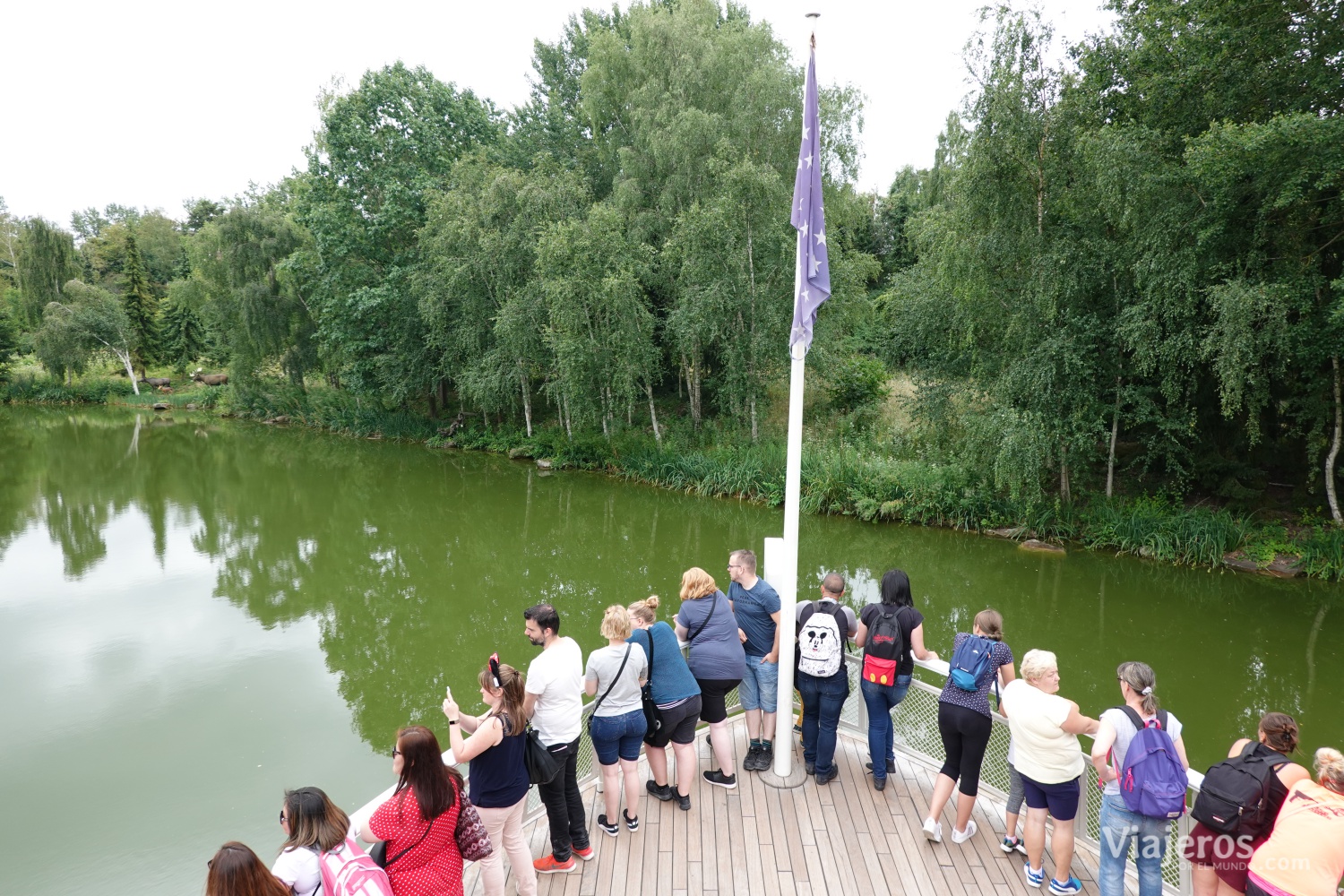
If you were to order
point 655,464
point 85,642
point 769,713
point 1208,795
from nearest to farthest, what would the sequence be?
point 1208,795 → point 769,713 → point 85,642 → point 655,464

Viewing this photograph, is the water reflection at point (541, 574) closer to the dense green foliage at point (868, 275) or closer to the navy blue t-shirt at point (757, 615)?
the dense green foliage at point (868, 275)

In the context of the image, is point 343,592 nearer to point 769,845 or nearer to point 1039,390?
point 769,845

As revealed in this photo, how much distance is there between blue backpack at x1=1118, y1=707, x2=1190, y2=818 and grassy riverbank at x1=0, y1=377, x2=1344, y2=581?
38.2ft

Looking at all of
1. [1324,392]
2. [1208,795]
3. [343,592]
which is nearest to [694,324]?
[343,592]

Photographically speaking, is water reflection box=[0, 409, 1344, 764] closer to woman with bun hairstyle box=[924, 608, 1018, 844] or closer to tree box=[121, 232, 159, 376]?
woman with bun hairstyle box=[924, 608, 1018, 844]

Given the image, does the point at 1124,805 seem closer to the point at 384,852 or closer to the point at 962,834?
the point at 962,834

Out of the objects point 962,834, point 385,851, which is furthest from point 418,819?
point 962,834

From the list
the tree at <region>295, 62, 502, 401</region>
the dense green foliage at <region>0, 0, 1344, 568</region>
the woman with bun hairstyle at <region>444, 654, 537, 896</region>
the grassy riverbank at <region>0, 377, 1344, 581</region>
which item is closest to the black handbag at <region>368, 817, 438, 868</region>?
the woman with bun hairstyle at <region>444, 654, 537, 896</region>

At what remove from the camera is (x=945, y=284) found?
15.3m

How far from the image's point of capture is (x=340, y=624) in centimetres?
1093

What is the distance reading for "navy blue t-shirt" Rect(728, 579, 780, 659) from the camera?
4.94 meters

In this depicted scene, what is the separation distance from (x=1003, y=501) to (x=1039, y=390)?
258 centimetres

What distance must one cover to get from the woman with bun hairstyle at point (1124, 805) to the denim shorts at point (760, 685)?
197cm

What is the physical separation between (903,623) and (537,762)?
2287 mm
